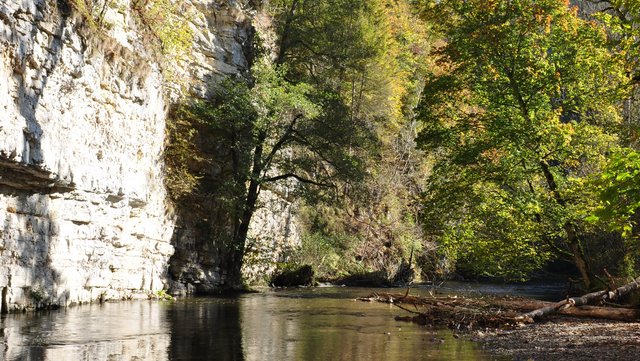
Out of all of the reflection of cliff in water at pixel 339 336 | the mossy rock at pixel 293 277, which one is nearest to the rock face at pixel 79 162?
the reflection of cliff in water at pixel 339 336

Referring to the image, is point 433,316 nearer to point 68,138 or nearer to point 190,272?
point 68,138

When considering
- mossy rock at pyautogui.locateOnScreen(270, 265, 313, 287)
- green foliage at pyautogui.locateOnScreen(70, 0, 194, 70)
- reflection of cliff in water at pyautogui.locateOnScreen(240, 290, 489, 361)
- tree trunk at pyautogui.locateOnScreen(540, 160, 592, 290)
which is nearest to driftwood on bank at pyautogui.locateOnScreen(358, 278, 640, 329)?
reflection of cliff in water at pyautogui.locateOnScreen(240, 290, 489, 361)

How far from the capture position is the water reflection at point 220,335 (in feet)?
31.7

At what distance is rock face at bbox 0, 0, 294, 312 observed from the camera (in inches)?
547

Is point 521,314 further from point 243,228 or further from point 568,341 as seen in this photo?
point 243,228

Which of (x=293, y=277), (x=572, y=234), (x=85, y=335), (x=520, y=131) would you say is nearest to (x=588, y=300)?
(x=572, y=234)

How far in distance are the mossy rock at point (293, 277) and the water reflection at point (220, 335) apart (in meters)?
11.9

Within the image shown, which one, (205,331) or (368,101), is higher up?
(368,101)

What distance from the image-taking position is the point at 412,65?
2104 inches

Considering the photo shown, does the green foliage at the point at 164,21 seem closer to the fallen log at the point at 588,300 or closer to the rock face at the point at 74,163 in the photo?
the rock face at the point at 74,163

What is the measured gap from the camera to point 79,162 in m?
16.5

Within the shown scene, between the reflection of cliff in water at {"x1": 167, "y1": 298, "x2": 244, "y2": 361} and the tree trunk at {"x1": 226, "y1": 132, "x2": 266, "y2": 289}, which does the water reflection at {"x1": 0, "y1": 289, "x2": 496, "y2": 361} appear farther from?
the tree trunk at {"x1": 226, "y1": 132, "x2": 266, "y2": 289}

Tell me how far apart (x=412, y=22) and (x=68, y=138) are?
47262 millimetres

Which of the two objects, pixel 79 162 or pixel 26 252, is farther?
pixel 79 162
